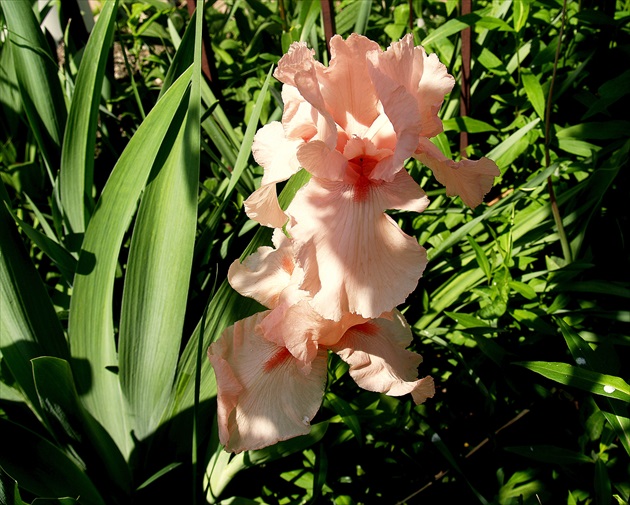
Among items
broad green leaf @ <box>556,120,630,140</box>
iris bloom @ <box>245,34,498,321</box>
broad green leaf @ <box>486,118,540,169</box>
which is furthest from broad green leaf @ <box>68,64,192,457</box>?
broad green leaf @ <box>556,120,630,140</box>

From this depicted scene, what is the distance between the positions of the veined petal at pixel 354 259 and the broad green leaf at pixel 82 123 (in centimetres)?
81

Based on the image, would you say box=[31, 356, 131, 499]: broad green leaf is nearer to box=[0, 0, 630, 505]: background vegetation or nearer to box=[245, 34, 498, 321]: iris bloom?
box=[0, 0, 630, 505]: background vegetation

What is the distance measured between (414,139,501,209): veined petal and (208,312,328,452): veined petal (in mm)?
269

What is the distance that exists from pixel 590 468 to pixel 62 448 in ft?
3.41

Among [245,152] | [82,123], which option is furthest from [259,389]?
[82,123]

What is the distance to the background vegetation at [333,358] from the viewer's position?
109cm

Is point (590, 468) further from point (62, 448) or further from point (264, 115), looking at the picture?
point (264, 115)

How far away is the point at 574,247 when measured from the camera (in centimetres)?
141

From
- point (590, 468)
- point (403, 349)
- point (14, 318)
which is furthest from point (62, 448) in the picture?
point (590, 468)

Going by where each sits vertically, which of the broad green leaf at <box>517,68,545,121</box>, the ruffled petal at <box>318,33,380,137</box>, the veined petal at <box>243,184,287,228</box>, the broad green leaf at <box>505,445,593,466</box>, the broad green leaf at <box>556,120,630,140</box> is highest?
the ruffled petal at <box>318,33,380,137</box>

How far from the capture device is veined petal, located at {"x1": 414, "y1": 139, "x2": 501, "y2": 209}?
72 centimetres

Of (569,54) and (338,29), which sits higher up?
(338,29)

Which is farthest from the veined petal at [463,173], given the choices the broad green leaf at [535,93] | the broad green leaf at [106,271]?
the broad green leaf at [535,93]

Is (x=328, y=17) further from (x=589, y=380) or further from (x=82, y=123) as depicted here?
(x=589, y=380)
